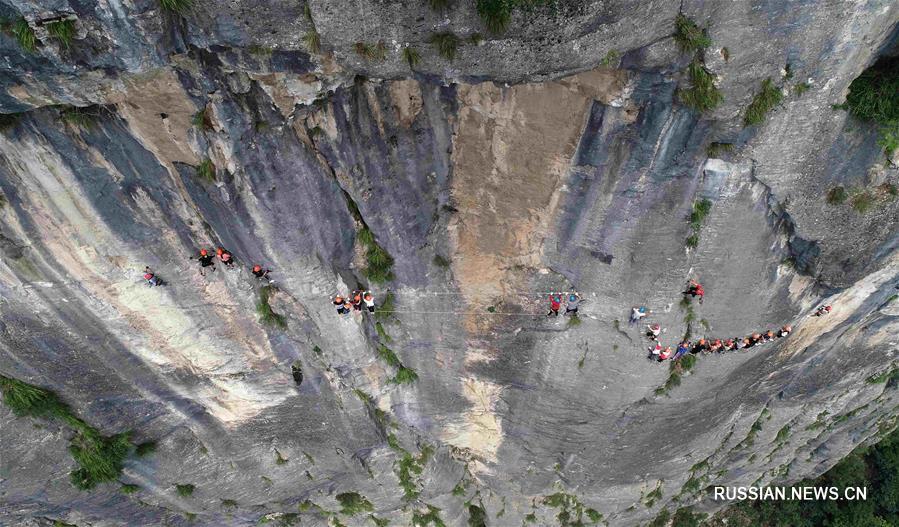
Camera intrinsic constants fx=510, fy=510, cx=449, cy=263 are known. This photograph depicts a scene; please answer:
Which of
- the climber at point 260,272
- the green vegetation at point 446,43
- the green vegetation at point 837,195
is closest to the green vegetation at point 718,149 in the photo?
the green vegetation at point 837,195

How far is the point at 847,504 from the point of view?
16438 mm

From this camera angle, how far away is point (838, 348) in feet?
35.6

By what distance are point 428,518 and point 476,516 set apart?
158cm

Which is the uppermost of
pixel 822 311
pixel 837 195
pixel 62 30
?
pixel 822 311

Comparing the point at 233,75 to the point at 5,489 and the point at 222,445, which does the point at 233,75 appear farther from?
the point at 5,489

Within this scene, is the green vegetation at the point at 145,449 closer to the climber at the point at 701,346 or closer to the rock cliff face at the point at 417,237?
the rock cliff face at the point at 417,237

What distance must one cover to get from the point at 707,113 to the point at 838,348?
26.4ft

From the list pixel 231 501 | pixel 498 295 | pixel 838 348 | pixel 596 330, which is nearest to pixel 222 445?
pixel 231 501

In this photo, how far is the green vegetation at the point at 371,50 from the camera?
5359 millimetres

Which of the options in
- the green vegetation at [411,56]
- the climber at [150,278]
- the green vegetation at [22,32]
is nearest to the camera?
the green vegetation at [22,32]

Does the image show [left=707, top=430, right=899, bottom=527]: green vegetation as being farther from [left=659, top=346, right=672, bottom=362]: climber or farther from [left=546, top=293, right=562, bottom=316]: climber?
[left=546, top=293, right=562, bottom=316]: climber

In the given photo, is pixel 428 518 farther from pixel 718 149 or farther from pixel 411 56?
pixel 411 56

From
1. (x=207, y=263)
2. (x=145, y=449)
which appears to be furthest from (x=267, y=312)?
(x=145, y=449)

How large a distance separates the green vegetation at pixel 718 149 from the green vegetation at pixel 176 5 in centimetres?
608
